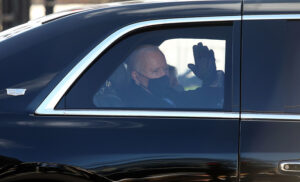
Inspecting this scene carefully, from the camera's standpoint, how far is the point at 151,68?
293cm

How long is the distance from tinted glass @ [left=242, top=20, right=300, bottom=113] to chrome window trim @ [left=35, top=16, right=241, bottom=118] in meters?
0.11

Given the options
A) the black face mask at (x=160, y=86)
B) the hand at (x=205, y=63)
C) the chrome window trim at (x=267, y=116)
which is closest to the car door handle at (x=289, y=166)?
the chrome window trim at (x=267, y=116)

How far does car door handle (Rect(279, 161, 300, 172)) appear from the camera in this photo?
8.65 ft

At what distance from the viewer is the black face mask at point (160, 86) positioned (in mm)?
2870

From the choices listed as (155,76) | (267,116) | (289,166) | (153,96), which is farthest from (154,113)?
(289,166)

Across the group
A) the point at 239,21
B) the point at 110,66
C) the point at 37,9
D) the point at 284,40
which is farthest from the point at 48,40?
the point at 37,9

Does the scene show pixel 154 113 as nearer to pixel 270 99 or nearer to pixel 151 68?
pixel 151 68

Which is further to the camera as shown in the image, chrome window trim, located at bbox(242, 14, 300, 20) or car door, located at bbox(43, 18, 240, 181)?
chrome window trim, located at bbox(242, 14, 300, 20)

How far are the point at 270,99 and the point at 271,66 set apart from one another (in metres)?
0.16

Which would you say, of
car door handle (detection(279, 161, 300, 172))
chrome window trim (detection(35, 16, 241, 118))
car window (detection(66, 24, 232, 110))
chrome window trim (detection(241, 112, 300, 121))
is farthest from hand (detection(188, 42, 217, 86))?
car door handle (detection(279, 161, 300, 172))

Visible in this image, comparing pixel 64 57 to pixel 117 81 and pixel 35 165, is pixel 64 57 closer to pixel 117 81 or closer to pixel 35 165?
pixel 117 81

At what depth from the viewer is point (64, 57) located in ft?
9.34

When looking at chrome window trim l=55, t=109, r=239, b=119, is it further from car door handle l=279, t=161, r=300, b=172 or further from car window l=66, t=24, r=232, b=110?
car door handle l=279, t=161, r=300, b=172

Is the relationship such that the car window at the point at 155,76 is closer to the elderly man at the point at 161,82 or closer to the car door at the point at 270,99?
the elderly man at the point at 161,82
